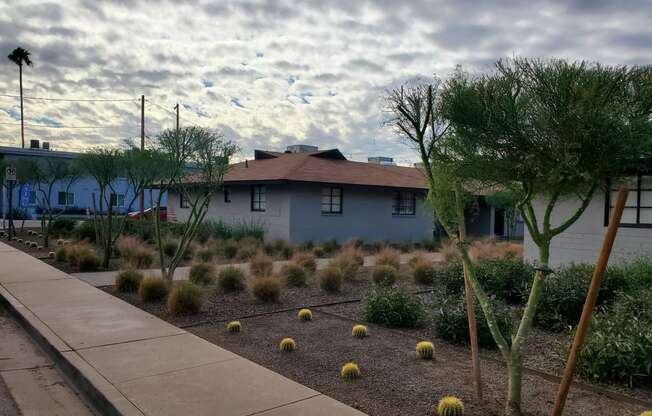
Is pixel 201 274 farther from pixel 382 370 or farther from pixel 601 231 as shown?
pixel 601 231

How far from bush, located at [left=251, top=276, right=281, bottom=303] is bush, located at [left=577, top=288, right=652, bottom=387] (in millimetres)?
5206

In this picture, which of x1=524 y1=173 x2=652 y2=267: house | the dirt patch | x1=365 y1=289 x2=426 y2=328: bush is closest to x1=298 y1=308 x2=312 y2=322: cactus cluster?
the dirt patch

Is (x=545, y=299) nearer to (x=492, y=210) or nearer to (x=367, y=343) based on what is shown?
(x=367, y=343)

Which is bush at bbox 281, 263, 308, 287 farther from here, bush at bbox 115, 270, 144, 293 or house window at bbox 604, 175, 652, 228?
house window at bbox 604, 175, 652, 228

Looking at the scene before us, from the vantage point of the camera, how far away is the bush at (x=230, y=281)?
10.4 meters

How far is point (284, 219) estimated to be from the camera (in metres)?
21.0

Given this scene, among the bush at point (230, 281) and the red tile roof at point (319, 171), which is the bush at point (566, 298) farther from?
the red tile roof at point (319, 171)

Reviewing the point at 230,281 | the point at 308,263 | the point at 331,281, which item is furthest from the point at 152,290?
the point at 308,263

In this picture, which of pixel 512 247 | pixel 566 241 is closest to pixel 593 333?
pixel 566 241

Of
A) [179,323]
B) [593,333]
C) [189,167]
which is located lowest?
[179,323]

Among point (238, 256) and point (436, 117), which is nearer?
point (436, 117)

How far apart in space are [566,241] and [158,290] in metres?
8.69

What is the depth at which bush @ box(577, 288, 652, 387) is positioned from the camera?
532 cm

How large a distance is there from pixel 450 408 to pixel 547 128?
235cm
